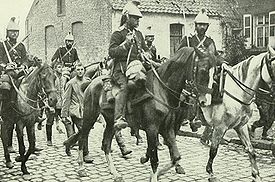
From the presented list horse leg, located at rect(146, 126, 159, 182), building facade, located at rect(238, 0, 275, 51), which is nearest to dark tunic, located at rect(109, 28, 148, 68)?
horse leg, located at rect(146, 126, 159, 182)

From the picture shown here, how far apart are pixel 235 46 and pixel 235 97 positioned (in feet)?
47.6

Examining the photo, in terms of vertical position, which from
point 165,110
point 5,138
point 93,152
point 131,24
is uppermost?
point 131,24

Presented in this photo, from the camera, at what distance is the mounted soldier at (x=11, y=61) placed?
338 inches

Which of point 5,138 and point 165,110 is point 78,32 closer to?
point 5,138

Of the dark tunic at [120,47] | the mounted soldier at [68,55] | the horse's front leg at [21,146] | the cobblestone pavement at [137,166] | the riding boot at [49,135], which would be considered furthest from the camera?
the mounted soldier at [68,55]

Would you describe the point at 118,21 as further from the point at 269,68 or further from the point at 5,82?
the point at 269,68

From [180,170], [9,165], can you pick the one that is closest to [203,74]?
[180,170]

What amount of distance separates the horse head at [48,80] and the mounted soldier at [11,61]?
0.49m

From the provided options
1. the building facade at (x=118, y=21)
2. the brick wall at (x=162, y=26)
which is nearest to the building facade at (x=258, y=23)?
the building facade at (x=118, y=21)

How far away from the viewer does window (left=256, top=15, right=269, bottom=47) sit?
71.8ft

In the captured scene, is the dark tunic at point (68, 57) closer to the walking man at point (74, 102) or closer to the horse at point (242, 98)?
the walking man at point (74, 102)

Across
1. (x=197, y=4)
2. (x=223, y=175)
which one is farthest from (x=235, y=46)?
(x=223, y=175)

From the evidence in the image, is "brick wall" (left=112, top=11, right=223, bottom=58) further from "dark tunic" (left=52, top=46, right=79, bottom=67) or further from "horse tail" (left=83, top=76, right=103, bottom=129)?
"horse tail" (left=83, top=76, right=103, bottom=129)

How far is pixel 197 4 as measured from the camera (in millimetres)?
23141
